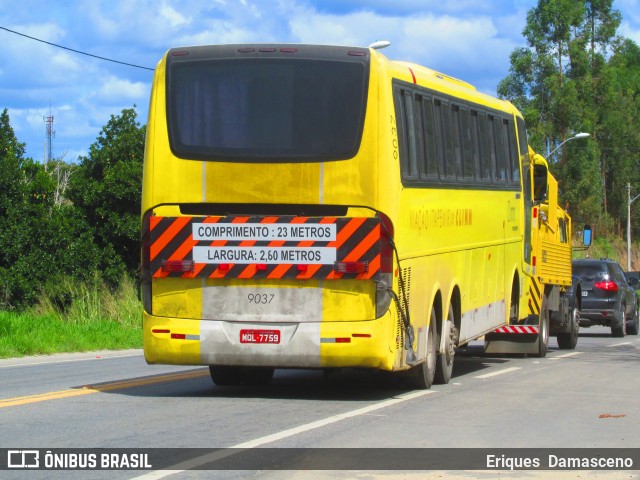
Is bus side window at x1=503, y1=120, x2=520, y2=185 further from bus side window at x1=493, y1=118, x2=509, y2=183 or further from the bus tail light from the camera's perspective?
the bus tail light

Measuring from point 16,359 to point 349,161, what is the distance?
367 inches

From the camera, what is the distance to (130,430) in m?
10.6

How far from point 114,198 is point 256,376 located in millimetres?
18964

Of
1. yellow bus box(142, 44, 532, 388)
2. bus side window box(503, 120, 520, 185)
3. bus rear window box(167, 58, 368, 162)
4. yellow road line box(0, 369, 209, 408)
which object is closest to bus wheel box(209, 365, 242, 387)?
yellow road line box(0, 369, 209, 408)

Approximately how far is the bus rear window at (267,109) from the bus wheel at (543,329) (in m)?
9.14

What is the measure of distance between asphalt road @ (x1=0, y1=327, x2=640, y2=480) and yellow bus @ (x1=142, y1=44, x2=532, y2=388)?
673mm

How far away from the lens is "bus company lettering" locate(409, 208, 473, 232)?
1407 cm

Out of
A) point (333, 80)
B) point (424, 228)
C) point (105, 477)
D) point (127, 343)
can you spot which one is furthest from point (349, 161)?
point (127, 343)

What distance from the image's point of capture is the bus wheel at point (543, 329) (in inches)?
842

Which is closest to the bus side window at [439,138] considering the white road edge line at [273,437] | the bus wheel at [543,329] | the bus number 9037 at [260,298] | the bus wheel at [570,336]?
the white road edge line at [273,437]

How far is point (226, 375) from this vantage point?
1497 cm

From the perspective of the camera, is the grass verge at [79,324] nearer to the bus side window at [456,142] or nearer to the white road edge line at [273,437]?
the bus side window at [456,142]

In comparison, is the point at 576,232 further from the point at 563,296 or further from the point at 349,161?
the point at 349,161

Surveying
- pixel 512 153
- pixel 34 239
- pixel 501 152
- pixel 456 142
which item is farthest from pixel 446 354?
pixel 34 239
